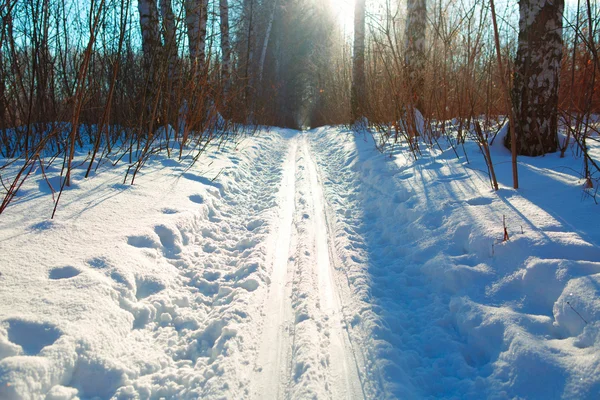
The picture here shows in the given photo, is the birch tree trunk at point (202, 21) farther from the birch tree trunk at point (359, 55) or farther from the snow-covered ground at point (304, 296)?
the birch tree trunk at point (359, 55)

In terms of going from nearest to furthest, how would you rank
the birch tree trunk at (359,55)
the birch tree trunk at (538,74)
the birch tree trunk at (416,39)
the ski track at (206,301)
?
the ski track at (206,301), the birch tree trunk at (538,74), the birch tree trunk at (416,39), the birch tree trunk at (359,55)

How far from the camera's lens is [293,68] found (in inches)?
1001

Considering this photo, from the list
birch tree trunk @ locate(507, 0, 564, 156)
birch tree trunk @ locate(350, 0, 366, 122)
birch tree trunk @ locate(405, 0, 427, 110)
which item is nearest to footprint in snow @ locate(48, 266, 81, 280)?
birch tree trunk @ locate(507, 0, 564, 156)

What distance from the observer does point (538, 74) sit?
322cm

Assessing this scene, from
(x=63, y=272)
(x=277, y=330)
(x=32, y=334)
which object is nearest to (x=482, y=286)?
(x=277, y=330)

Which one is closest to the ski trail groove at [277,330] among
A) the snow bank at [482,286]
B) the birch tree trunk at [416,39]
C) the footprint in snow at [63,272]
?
the snow bank at [482,286]

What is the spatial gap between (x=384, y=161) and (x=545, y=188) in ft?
7.62

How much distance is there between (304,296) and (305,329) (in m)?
0.29

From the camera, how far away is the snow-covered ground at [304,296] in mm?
1353

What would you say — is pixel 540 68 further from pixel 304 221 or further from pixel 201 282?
pixel 201 282

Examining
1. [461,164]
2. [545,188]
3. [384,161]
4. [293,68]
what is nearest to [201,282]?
[545,188]

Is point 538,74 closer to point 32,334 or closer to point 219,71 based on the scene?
point 32,334

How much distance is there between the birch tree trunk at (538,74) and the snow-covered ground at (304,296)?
0.32 meters

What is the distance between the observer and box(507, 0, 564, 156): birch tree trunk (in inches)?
123
